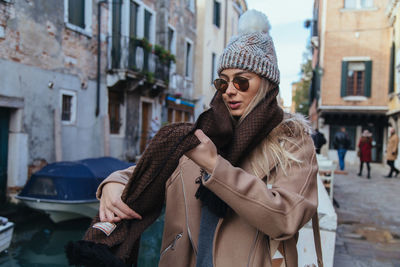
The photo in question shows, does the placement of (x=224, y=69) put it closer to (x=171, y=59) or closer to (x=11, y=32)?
(x=11, y=32)

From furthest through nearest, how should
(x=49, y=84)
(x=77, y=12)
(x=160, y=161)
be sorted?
1. (x=77, y=12)
2. (x=49, y=84)
3. (x=160, y=161)

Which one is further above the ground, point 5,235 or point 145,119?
point 145,119

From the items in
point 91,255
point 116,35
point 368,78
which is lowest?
point 91,255

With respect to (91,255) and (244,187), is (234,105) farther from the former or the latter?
(91,255)

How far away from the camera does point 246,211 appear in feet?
3.05

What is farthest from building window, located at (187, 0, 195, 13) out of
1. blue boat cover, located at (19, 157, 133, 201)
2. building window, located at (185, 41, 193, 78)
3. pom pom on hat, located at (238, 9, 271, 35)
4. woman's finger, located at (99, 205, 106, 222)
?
woman's finger, located at (99, 205, 106, 222)

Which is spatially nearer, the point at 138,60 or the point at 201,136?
the point at 201,136

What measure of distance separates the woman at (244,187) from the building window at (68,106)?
25.0ft

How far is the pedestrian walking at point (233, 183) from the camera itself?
0.94 m

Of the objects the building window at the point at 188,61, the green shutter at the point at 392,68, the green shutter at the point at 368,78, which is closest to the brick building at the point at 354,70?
the green shutter at the point at 368,78

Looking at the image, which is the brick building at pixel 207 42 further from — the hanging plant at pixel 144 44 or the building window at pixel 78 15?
the building window at pixel 78 15

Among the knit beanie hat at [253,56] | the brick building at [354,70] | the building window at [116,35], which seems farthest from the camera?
the brick building at [354,70]

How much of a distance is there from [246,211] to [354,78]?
17182 millimetres

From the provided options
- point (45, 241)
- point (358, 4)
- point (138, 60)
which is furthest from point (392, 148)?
point (45, 241)
